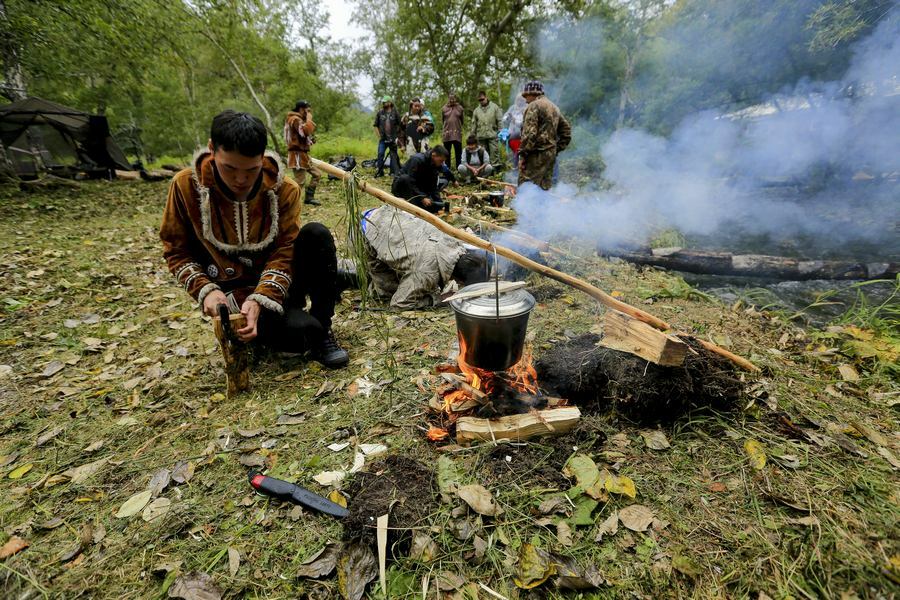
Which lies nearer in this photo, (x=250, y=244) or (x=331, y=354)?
(x=250, y=244)

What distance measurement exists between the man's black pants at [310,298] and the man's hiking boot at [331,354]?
63mm

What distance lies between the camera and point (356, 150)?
20.3 m

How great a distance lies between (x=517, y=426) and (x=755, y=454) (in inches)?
57.7

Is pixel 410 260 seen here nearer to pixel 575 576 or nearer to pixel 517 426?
pixel 517 426

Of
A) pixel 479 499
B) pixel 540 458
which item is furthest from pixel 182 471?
pixel 540 458

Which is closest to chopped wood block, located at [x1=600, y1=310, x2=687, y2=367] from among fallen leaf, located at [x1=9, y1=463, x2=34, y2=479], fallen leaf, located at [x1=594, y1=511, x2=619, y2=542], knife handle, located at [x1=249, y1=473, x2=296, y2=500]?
fallen leaf, located at [x1=594, y1=511, x2=619, y2=542]

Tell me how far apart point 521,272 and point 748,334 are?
267cm

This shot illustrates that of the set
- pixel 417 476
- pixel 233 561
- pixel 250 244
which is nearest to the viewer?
pixel 233 561

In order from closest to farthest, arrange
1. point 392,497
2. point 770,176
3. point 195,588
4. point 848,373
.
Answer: point 195,588
point 392,497
point 848,373
point 770,176

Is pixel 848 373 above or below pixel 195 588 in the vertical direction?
above

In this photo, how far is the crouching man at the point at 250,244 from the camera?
2.52m

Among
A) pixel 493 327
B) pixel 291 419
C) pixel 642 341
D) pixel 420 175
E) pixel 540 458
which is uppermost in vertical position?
pixel 420 175

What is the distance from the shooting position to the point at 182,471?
2.31 metres

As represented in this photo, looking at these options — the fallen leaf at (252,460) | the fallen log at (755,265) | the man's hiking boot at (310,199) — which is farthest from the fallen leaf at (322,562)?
the man's hiking boot at (310,199)
